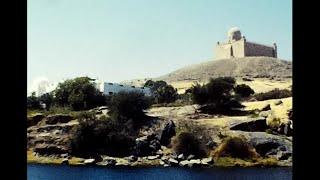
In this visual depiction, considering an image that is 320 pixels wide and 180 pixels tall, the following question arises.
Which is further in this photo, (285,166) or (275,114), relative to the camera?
(275,114)

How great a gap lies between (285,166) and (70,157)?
13.6 meters

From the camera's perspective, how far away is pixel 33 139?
40375 millimetres

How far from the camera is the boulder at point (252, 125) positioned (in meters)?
39.0

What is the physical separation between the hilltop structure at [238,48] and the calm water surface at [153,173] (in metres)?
35.6

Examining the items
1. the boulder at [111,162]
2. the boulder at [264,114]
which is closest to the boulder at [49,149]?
the boulder at [111,162]

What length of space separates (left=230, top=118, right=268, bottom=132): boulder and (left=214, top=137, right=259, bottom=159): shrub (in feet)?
2.42

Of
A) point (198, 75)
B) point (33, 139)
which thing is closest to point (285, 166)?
point (33, 139)

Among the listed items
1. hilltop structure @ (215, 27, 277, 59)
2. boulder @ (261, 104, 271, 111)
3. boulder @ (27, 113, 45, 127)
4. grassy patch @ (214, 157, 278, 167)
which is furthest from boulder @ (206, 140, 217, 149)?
hilltop structure @ (215, 27, 277, 59)

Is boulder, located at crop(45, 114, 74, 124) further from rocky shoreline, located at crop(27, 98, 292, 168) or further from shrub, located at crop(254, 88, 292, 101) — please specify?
shrub, located at crop(254, 88, 292, 101)

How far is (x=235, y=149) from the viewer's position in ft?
128

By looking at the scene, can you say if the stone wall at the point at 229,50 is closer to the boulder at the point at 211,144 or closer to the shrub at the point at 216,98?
the shrub at the point at 216,98

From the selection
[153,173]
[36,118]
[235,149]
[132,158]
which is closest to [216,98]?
[235,149]

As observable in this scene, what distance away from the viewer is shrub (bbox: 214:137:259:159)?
3778 cm
